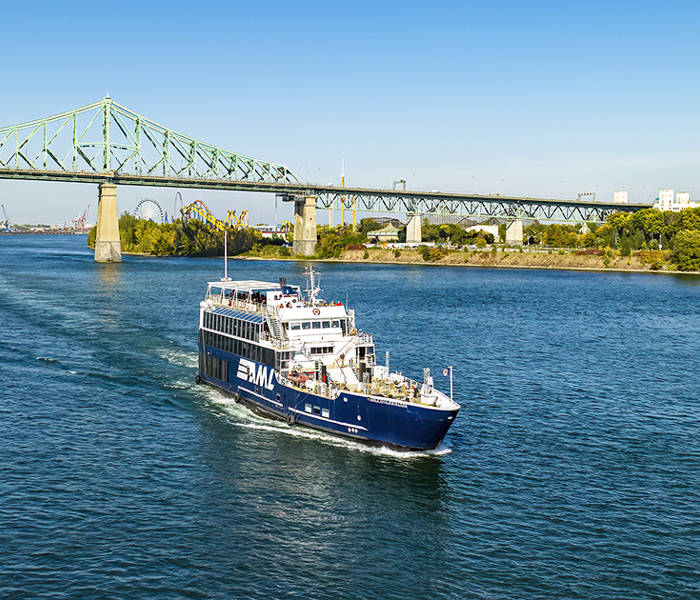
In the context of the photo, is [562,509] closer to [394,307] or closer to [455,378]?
[455,378]

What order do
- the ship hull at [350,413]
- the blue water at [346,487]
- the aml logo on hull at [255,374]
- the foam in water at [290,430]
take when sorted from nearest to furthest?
the blue water at [346,487] < the ship hull at [350,413] < the foam in water at [290,430] < the aml logo on hull at [255,374]

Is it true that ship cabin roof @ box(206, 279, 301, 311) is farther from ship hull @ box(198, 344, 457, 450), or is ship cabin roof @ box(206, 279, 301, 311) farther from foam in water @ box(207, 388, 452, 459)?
foam in water @ box(207, 388, 452, 459)

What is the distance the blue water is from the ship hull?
0.94m

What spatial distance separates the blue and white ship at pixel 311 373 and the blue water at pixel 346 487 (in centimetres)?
143

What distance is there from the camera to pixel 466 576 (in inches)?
1033

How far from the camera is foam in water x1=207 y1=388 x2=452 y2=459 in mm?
37688

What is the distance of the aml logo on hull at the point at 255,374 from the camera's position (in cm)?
4331

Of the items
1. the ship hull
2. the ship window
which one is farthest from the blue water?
the ship window

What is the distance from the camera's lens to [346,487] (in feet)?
110

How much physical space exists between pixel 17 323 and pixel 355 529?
62927mm

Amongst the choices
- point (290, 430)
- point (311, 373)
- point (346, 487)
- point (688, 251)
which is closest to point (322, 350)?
point (311, 373)

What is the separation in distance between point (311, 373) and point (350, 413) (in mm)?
4898

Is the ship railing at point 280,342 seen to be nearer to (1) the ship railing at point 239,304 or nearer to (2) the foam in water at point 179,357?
(1) the ship railing at point 239,304

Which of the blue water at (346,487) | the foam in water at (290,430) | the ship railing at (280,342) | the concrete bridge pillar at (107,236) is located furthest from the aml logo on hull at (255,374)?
the concrete bridge pillar at (107,236)
